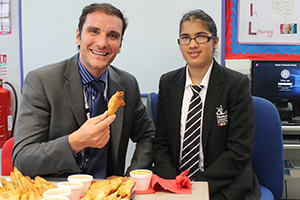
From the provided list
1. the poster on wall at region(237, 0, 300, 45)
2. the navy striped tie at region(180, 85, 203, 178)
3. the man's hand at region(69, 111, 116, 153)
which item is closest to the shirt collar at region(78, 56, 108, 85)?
the man's hand at region(69, 111, 116, 153)

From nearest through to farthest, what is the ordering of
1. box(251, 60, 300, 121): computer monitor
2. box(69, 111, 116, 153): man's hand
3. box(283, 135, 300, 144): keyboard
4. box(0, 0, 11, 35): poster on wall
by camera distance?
1. box(69, 111, 116, 153): man's hand
2. box(283, 135, 300, 144): keyboard
3. box(251, 60, 300, 121): computer monitor
4. box(0, 0, 11, 35): poster on wall

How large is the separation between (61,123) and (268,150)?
44.0 inches

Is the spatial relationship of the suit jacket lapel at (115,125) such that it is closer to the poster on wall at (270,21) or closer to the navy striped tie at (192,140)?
the navy striped tie at (192,140)

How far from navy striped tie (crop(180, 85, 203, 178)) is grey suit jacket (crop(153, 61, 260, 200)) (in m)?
0.04

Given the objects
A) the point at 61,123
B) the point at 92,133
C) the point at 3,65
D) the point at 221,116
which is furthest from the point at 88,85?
the point at 3,65

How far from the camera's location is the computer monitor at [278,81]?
2637 mm

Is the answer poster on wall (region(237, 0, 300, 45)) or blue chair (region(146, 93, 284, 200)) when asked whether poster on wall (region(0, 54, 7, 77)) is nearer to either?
poster on wall (region(237, 0, 300, 45))

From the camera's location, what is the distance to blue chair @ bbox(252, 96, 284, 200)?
1567 mm

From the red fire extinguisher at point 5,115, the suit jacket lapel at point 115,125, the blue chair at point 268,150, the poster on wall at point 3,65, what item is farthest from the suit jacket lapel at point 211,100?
the poster on wall at point 3,65

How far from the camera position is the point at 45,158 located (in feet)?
3.94

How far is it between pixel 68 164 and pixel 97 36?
2.14ft

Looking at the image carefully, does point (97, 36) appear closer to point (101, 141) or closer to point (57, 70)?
point (57, 70)

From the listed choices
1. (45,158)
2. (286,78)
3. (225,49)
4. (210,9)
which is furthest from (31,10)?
(286,78)

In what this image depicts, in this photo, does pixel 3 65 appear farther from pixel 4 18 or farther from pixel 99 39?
pixel 99 39
